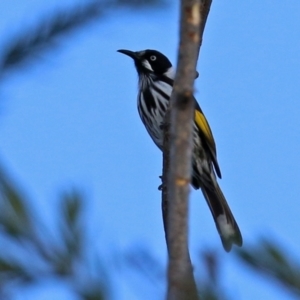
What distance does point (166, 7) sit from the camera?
83cm

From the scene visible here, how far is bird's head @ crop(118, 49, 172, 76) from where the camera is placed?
22.9ft

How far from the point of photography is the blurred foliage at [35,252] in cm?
65

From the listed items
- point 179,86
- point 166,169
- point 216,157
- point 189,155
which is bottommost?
point 189,155

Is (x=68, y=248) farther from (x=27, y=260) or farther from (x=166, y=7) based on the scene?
(x=166, y=7)

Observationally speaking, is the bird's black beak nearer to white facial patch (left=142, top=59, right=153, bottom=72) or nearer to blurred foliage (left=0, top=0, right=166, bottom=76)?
white facial patch (left=142, top=59, right=153, bottom=72)

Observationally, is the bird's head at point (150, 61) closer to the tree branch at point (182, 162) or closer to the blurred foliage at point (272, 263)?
the tree branch at point (182, 162)

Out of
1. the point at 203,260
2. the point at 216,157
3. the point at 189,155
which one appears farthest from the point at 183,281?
the point at 216,157

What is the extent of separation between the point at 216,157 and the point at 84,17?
5.43m

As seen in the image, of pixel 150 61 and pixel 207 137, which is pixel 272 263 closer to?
pixel 207 137

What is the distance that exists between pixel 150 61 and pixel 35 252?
6.50 metres

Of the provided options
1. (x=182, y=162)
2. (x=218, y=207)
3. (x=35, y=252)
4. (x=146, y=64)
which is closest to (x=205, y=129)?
(x=218, y=207)

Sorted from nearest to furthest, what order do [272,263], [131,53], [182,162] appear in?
1. [272,263]
2. [182,162]
3. [131,53]

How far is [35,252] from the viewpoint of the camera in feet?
2.16

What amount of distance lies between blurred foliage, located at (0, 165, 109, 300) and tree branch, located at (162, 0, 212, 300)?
0.36 feet
